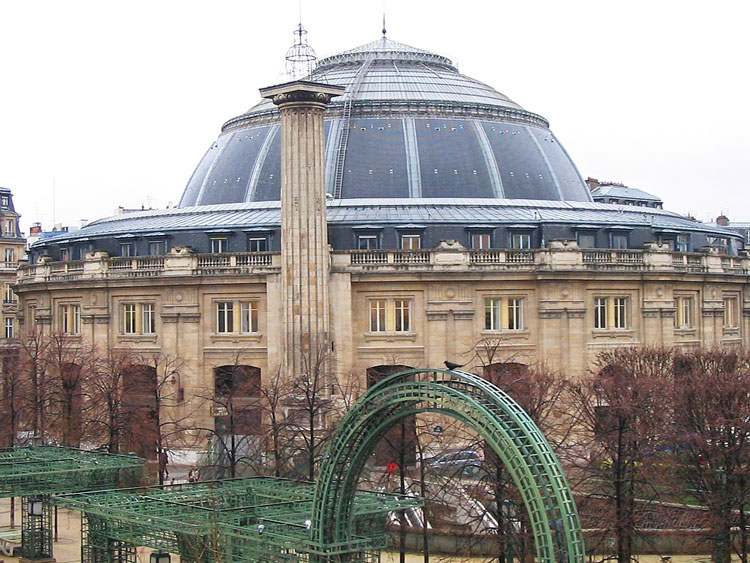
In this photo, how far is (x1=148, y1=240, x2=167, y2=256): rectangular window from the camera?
78.2m

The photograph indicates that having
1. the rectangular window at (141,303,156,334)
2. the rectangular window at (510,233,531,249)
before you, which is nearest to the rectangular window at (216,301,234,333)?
the rectangular window at (141,303,156,334)

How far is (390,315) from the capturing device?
231 feet

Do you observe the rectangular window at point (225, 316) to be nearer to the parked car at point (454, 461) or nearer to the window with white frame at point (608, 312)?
the window with white frame at point (608, 312)

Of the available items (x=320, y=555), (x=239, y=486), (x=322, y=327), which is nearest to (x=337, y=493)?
(x=320, y=555)

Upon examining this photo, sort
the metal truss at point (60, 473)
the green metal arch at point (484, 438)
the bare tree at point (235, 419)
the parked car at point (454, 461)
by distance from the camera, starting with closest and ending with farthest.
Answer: the green metal arch at point (484, 438) < the metal truss at point (60, 473) < the parked car at point (454, 461) < the bare tree at point (235, 419)

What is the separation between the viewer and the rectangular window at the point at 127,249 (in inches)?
3142

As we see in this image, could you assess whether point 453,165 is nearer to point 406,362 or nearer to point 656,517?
point 406,362

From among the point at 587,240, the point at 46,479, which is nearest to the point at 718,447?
the point at 46,479

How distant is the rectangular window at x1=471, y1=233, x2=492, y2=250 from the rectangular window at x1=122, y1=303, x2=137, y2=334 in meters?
19.9

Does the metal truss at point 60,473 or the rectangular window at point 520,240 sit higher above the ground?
the rectangular window at point 520,240

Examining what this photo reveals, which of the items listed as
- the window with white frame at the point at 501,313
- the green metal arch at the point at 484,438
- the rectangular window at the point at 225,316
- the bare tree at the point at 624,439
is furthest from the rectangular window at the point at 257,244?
the green metal arch at the point at 484,438

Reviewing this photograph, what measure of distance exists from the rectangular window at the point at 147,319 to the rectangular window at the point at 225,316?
4.39 m

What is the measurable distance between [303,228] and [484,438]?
40693mm

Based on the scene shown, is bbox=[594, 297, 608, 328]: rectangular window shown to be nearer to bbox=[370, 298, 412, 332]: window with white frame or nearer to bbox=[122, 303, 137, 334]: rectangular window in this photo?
bbox=[370, 298, 412, 332]: window with white frame
